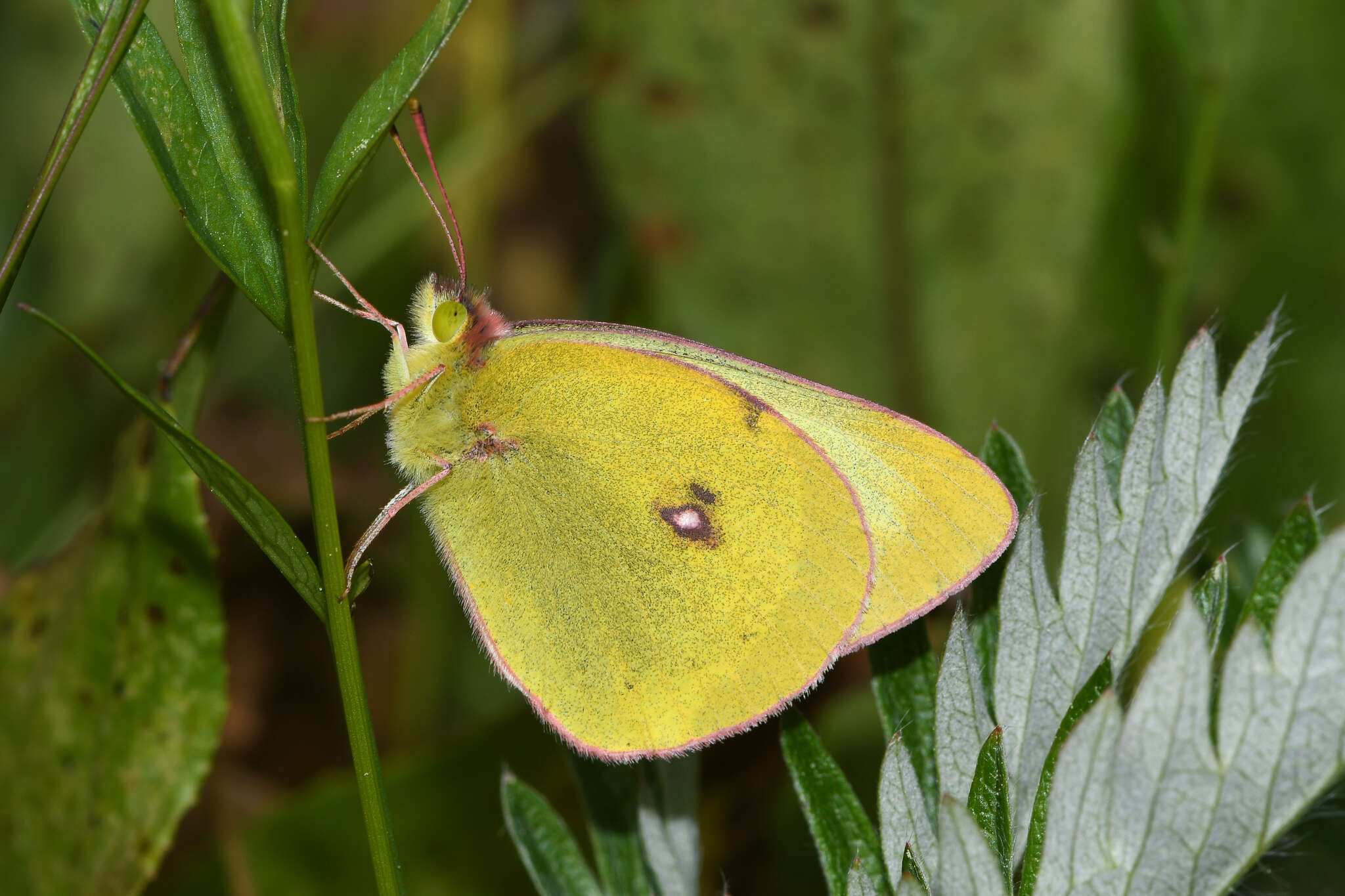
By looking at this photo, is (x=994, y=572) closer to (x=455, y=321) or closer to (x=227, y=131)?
(x=455, y=321)

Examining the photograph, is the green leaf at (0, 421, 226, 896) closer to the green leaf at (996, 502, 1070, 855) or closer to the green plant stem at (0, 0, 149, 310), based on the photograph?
the green plant stem at (0, 0, 149, 310)

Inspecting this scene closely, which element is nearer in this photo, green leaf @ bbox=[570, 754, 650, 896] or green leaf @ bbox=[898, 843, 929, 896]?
green leaf @ bbox=[898, 843, 929, 896]

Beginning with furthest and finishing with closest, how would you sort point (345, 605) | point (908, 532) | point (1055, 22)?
point (1055, 22) < point (908, 532) < point (345, 605)

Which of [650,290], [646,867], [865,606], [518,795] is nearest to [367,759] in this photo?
[518,795]

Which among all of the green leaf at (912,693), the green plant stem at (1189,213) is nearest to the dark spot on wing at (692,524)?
the green leaf at (912,693)

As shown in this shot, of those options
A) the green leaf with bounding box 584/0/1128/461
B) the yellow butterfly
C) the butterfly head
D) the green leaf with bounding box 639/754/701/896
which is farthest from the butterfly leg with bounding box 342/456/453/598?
the green leaf with bounding box 584/0/1128/461

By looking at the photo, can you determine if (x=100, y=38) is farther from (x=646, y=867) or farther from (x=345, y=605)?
(x=646, y=867)

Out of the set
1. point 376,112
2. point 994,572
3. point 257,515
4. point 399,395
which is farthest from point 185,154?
point 994,572

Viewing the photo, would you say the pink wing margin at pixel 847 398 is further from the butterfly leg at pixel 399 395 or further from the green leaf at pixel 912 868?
the green leaf at pixel 912 868
